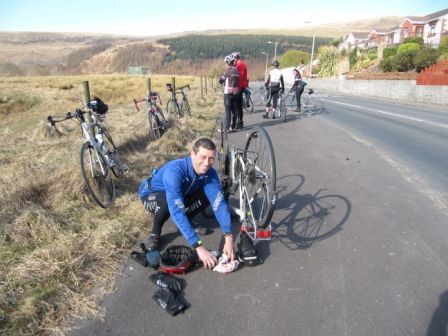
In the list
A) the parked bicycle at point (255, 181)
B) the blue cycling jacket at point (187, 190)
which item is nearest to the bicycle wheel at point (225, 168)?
the parked bicycle at point (255, 181)

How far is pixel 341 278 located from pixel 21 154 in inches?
336

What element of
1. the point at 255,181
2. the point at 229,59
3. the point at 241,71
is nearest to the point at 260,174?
the point at 255,181

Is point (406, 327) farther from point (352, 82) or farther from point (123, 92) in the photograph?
point (123, 92)

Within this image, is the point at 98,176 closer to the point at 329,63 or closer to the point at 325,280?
the point at 325,280

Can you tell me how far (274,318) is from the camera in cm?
270

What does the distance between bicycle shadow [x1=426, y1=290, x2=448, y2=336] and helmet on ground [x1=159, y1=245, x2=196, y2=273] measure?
6.68 feet

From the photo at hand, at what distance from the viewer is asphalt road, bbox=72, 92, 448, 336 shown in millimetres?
2643

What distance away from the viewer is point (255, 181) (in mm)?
3830

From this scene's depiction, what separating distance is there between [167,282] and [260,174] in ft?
4.87

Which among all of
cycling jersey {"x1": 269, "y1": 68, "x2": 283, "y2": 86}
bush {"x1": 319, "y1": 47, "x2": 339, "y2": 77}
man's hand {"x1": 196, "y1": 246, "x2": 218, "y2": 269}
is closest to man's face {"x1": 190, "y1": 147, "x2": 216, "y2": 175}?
man's hand {"x1": 196, "y1": 246, "x2": 218, "y2": 269}

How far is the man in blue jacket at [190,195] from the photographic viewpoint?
3.31 metres

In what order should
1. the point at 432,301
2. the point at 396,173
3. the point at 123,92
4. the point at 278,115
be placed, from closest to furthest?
the point at 432,301, the point at 396,173, the point at 278,115, the point at 123,92

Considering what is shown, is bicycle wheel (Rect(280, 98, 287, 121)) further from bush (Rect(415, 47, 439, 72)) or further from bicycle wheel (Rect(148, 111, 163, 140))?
bush (Rect(415, 47, 439, 72))

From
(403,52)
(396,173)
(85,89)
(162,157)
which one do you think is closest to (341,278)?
(396,173)
